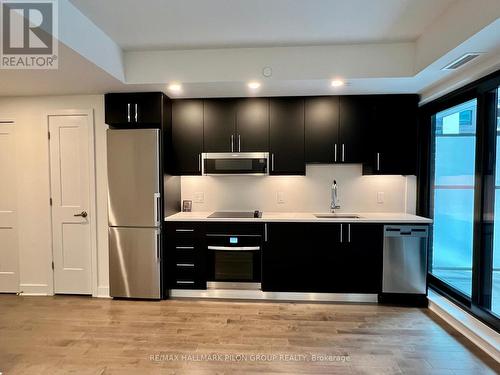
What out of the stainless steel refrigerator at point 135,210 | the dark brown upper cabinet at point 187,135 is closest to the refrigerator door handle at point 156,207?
the stainless steel refrigerator at point 135,210

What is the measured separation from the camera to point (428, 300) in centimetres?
315

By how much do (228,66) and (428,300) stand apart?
11.0ft

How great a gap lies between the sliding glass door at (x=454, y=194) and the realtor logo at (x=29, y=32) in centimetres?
364

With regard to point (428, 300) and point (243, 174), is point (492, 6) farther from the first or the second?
point (428, 300)

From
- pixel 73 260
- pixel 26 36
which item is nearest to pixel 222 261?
pixel 73 260

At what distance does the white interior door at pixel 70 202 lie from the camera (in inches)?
136

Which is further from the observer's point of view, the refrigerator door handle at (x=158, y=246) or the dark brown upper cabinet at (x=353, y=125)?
the dark brown upper cabinet at (x=353, y=125)

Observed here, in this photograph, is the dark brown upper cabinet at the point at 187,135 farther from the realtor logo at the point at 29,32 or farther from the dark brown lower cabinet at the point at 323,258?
the realtor logo at the point at 29,32

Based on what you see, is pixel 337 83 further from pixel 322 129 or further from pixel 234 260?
pixel 234 260

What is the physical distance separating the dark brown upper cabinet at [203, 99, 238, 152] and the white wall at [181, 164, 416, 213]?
0.51 meters

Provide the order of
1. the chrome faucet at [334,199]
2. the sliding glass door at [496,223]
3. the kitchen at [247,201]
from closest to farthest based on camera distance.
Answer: the sliding glass door at [496,223], the kitchen at [247,201], the chrome faucet at [334,199]

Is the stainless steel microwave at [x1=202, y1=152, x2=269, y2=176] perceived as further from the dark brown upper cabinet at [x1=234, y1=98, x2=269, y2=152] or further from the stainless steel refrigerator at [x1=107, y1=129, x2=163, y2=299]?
the stainless steel refrigerator at [x1=107, y1=129, x2=163, y2=299]

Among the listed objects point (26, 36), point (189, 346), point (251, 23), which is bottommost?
point (189, 346)

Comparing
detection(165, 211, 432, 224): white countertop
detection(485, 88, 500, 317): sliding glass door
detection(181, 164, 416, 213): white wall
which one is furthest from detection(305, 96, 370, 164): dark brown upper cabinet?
detection(485, 88, 500, 317): sliding glass door
